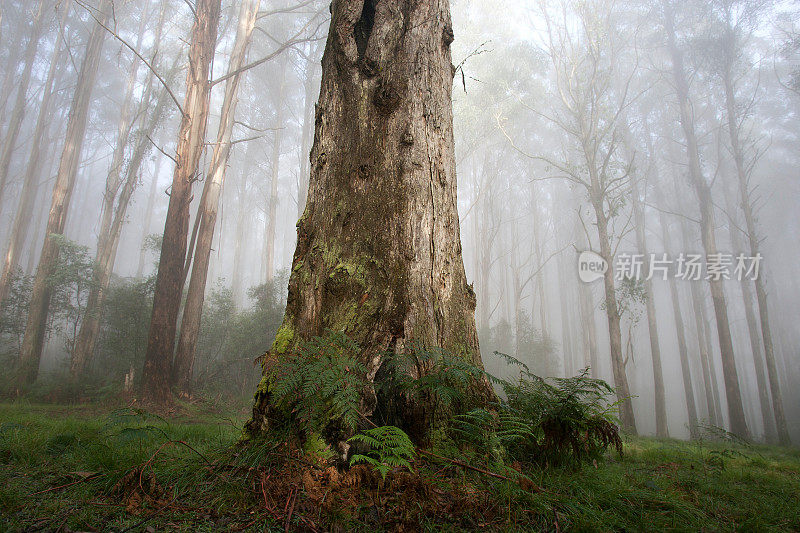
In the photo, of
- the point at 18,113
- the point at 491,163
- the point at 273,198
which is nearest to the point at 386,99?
the point at 273,198

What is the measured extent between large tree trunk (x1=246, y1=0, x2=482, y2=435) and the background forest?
3.88 feet

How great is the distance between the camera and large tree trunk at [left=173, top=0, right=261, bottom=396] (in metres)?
8.20

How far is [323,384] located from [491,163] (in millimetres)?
22427

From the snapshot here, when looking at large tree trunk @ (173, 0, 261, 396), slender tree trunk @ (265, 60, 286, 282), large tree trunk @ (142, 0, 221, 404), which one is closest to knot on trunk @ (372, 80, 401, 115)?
large tree trunk @ (142, 0, 221, 404)

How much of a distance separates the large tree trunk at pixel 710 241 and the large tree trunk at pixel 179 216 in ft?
46.3

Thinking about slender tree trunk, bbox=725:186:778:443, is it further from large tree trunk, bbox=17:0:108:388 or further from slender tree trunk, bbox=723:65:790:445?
large tree trunk, bbox=17:0:108:388

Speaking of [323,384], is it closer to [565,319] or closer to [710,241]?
[710,241]

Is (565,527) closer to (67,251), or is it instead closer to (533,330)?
(67,251)

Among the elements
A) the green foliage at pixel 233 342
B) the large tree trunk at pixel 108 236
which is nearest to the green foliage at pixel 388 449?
the green foliage at pixel 233 342

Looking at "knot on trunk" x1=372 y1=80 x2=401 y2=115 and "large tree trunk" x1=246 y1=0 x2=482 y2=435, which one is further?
"knot on trunk" x1=372 y1=80 x2=401 y2=115

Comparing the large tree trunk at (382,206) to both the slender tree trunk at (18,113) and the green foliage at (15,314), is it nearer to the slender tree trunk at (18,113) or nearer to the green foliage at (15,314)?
the green foliage at (15,314)

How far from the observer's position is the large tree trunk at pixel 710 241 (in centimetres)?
1066

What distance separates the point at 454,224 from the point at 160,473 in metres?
2.16

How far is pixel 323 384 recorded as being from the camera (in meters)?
1.84
